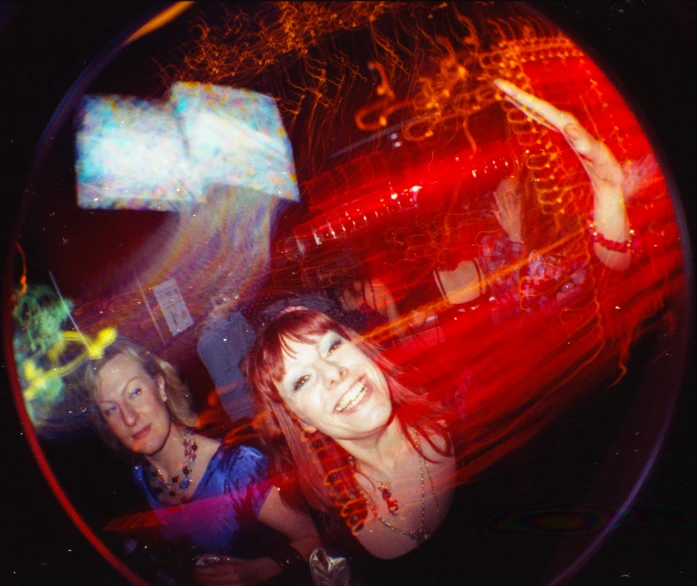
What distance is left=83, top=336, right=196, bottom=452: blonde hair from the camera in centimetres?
86

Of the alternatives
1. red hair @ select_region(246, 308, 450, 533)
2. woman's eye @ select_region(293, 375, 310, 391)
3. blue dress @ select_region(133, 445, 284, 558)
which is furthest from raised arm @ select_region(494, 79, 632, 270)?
blue dress @ select_region(133, 445, 284, 558)

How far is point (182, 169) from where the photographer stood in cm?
89

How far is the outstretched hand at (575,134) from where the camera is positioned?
2.93ft

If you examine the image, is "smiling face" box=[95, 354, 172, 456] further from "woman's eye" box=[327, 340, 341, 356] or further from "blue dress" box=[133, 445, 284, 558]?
"woman's eye" box=[327, 340, 341, 356]

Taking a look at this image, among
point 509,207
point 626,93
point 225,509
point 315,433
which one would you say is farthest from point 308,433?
point 626,93

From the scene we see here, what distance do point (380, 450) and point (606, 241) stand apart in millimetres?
580

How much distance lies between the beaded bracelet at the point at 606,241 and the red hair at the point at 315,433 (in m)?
0.44

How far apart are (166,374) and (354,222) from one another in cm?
44

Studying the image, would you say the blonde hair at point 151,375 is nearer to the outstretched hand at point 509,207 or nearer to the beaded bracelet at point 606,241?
the outstretched hand at point 509,207

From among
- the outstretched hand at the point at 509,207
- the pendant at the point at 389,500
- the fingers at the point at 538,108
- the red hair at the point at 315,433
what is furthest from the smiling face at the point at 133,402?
the fingers at the point at 538,108

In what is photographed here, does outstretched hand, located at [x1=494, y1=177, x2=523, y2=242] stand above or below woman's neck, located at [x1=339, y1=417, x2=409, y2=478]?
above

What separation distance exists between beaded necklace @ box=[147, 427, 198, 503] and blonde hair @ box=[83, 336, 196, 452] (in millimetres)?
67

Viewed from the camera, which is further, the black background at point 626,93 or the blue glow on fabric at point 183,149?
the black background at point 626,93

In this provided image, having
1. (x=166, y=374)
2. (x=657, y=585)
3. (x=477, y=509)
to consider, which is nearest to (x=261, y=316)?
(x=166, y=374)
